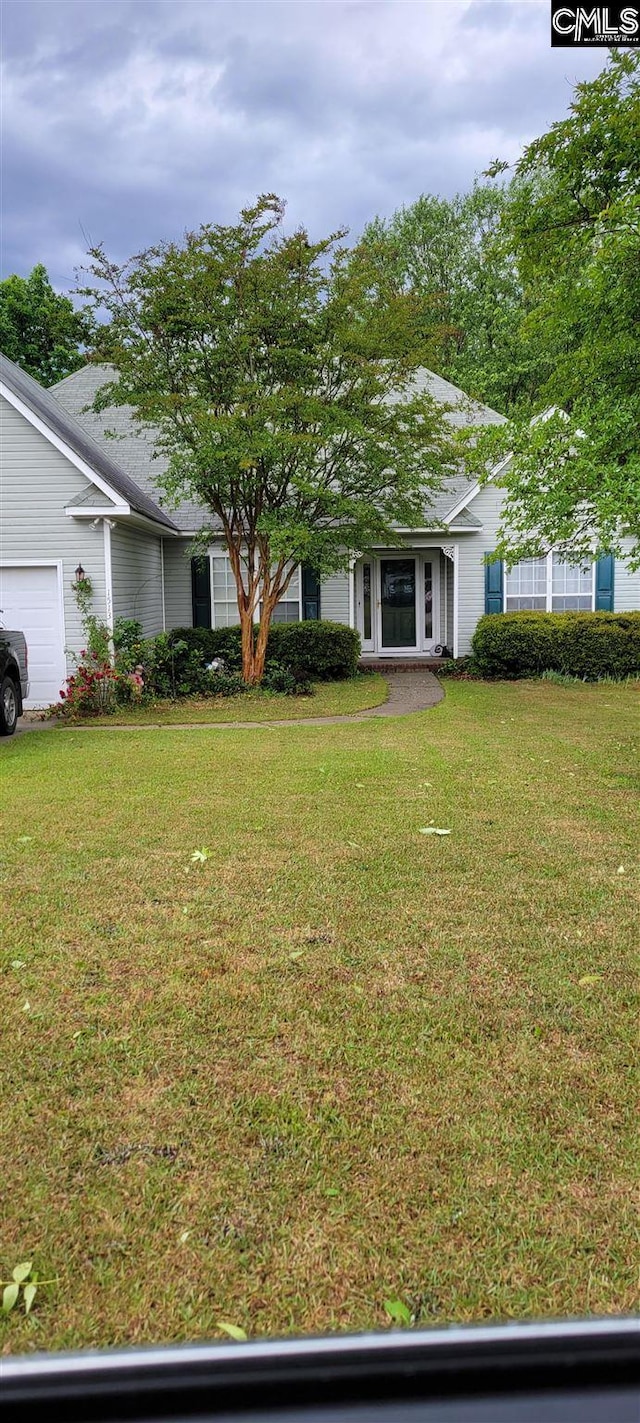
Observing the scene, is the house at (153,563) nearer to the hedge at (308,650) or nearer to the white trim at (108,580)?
the white trim at (108,580)

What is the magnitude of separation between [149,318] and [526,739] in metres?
8.02

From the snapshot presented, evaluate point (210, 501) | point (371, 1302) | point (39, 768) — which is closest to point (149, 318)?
point (210, 501)

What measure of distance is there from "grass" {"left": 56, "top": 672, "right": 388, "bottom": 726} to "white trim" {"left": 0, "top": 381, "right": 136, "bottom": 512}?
3203 mm

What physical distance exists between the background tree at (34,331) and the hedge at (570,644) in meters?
18.4

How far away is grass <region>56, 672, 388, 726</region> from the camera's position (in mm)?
11430

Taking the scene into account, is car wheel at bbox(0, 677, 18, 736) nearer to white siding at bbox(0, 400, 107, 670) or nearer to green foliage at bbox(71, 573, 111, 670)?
green foliage at bbox(71, 573, 111, 670)

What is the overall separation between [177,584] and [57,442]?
535 cm

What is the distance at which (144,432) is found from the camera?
18.7m

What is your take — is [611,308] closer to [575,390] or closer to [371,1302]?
[575,390]

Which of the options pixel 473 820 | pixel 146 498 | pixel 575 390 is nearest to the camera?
pixel 473 820

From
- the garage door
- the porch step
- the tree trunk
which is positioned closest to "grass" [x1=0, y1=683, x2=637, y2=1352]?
the garage door

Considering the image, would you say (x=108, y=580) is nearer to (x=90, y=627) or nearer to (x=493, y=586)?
(x=90, y=627)

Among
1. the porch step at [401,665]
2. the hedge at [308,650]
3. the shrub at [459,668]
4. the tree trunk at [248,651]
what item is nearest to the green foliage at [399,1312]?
the tree trunk at [248,651]

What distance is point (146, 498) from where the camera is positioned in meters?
16.7
